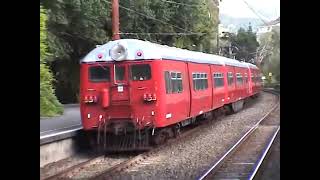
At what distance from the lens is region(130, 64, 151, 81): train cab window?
36.9ft

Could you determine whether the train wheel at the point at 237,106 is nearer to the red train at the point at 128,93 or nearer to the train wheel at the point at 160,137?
the train wheel at the point at 160,137

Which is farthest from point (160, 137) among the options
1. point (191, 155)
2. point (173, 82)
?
point (173, 82)

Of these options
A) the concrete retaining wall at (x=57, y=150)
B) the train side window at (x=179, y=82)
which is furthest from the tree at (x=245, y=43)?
the concrete retaining wall at (x=57, y=150)

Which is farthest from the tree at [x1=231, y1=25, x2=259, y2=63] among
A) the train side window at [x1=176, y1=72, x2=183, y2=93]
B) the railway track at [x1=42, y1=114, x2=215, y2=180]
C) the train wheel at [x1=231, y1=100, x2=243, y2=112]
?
the railway track at [x1=42, y1=114, x2=215, y2=180]

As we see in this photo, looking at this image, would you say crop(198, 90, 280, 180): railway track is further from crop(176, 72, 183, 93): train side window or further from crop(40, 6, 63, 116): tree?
crop(40, 6, 63, 116): tree

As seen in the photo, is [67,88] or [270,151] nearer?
[270,151]

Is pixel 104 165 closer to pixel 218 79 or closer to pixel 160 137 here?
pixel 160 137

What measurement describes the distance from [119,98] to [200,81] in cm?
418

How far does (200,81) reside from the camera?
14.9 metres
